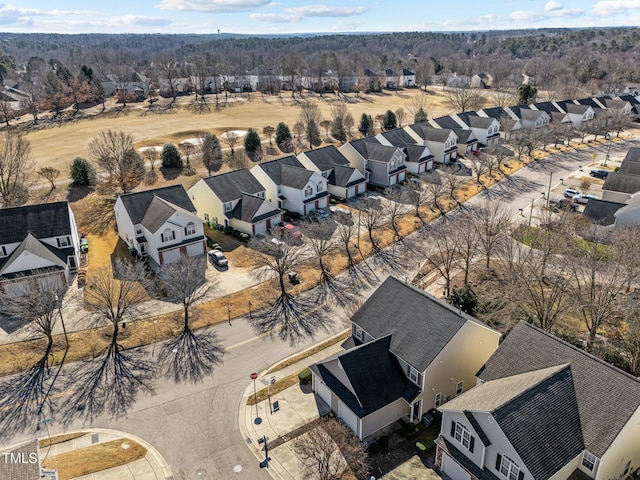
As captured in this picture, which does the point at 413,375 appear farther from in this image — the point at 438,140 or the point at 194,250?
the point at 438,140

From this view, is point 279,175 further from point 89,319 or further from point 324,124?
point 324,124

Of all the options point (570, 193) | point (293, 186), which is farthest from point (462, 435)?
point (570, 193)

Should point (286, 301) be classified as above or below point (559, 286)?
below

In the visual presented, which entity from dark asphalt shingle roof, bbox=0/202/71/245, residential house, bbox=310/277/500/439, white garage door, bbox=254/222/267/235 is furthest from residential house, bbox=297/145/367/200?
residential house, bbox=310/277/500/439

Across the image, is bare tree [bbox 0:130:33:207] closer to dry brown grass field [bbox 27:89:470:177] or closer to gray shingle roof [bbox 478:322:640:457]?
dry brown grass field [bbox 27:89:470:177]

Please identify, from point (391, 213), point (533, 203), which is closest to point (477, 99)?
point (533, 203)

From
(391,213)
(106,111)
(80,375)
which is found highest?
(106,111)
